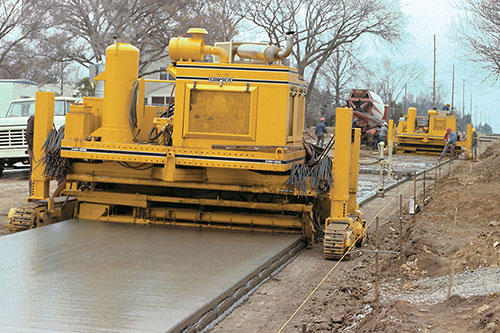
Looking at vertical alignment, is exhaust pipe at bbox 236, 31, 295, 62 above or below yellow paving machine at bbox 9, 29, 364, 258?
above

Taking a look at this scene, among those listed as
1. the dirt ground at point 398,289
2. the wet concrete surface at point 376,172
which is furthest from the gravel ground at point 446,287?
the wet concrete surface at point 376,172

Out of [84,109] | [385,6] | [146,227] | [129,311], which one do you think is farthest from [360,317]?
[385,6]

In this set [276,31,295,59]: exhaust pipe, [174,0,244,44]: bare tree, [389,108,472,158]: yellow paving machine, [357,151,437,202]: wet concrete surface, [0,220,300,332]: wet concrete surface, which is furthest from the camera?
[174,0,244,44]: bare tree

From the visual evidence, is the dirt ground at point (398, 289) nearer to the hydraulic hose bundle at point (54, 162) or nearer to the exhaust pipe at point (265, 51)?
the hydraulic hose bundle at point (54, 162)

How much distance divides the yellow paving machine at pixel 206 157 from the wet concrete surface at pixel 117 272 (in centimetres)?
51

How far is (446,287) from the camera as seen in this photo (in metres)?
7.91

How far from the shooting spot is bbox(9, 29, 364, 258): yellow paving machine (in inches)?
439

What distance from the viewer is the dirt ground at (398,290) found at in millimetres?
6352

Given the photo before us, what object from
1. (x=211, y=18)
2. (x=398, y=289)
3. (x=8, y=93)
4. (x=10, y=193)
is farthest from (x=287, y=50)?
(x=211, y=18)

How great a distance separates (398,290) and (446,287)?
62 centimetres

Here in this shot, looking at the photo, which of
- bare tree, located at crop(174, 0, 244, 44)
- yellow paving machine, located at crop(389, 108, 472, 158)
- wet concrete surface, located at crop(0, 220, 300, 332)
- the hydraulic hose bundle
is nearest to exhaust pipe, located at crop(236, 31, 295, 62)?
wet concrete surface, located at crop(0, 220, 300, 332)

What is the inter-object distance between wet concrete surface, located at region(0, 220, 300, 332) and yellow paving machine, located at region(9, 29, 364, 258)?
20.3 inches

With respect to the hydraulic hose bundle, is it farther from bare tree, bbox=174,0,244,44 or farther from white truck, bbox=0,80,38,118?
bare tree, bbox=174,0,244,44

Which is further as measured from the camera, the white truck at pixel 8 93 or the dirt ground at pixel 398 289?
the white truck at pixel 8 93
